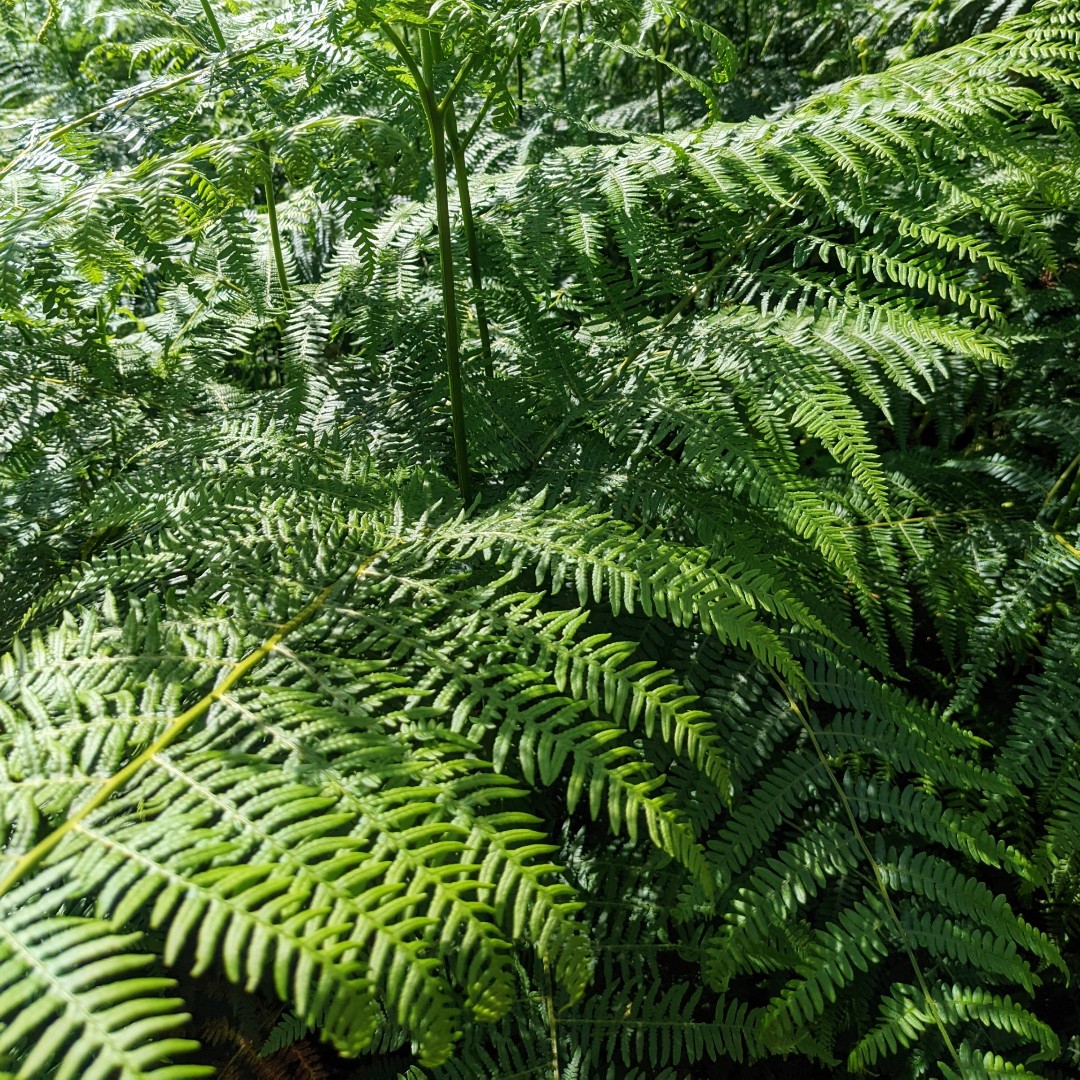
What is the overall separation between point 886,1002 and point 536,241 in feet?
4.44

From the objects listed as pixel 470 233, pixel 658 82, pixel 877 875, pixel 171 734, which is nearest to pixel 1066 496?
pixel 877 875

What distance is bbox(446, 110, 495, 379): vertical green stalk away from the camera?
4.94 feet

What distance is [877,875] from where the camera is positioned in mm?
1315

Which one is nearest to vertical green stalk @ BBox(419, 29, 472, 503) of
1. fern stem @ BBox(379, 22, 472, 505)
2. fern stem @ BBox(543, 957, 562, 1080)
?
fern stem @ BBox(379, 22, 472, 505)

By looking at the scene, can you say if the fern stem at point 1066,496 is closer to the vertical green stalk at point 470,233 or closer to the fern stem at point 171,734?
the vertical green stalk at point 470,233

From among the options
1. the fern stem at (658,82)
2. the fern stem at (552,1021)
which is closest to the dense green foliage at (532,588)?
the fern stem at (552,1021)

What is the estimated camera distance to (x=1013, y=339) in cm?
186

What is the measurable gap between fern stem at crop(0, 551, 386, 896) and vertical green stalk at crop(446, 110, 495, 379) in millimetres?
639

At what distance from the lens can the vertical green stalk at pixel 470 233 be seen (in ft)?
4.94

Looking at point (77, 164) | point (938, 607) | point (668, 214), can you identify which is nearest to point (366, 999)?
point (938, 607)

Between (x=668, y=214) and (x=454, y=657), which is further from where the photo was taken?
(x=668, y=214)

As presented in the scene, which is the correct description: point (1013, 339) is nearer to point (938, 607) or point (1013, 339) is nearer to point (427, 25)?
point (938, 607)

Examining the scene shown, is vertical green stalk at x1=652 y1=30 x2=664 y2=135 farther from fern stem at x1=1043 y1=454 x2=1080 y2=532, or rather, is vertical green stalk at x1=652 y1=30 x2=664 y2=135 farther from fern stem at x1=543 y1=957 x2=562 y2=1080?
fern stem at x1=543 y1=957 x2=562 y2=1080

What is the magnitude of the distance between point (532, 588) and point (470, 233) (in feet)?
2.23
